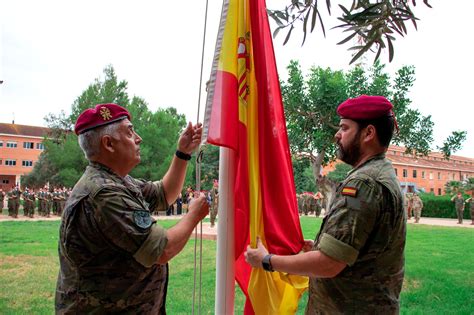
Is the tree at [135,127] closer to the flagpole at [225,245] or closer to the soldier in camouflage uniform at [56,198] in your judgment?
the soldier in camouflage uniform at [56,198]

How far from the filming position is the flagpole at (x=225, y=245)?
1.51 meters

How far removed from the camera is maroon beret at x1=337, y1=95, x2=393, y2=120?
1335 mm

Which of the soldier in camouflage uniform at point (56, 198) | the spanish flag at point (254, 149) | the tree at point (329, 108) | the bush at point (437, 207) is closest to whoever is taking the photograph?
the spanish flag at point (254, 149)

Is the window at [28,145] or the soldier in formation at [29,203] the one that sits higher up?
the window at [28,145]

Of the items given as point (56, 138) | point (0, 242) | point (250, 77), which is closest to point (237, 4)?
point (250, 77)

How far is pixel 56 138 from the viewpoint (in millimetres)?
14531

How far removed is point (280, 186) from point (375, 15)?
2.87ft

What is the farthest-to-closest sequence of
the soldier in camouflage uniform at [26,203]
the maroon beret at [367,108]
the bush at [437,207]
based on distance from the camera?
the bush at [437,207]
the soldier in camouflage uniform at [26,203]
the maroon beret at [367,108]

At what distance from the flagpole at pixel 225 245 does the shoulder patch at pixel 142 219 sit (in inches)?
13.7

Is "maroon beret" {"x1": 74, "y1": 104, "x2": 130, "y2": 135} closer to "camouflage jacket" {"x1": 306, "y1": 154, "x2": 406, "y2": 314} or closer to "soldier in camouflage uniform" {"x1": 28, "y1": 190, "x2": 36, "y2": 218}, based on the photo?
"camouflage jacket" {"x1": 306, "y1": 154, "x2": 406, "y2": 314}

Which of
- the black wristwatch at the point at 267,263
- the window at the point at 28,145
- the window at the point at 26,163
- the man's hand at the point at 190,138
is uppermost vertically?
the window at the point at 28,145

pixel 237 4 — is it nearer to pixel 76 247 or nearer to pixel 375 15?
pixel 375 15

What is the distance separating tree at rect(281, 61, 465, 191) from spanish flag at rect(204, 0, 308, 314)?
212 inches

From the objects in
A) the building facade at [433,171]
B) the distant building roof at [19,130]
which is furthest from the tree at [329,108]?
the distant building roof at [19,130]
